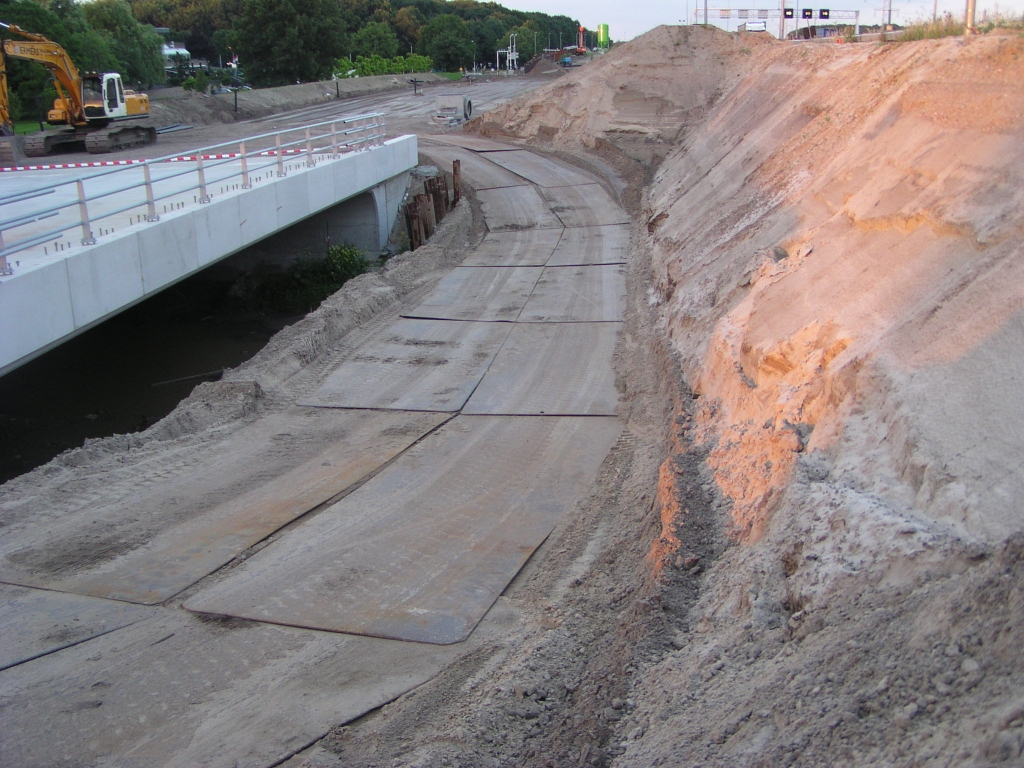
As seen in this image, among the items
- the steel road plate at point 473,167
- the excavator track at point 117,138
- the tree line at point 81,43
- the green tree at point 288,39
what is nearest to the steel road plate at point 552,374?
the steel road plate at point 473,167

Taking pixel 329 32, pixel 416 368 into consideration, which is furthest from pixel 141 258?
pixel 329 32

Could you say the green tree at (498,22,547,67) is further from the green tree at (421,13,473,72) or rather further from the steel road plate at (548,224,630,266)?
the steel road plate at (548,224,630,266)

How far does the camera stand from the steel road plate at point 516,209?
794 inches

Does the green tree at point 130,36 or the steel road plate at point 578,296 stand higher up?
the green tree at point 130,36

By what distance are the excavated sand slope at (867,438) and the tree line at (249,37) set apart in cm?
3476

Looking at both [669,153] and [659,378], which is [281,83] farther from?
[659,378]

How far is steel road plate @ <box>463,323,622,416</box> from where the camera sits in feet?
33.4

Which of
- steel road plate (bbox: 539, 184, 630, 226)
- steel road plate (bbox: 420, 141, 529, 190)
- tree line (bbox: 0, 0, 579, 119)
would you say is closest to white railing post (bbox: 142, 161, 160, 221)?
steel road plate (bbox: 539, 184, 630, 226)

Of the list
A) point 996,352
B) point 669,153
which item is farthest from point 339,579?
point 669,153

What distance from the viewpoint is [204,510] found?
25.6 feet

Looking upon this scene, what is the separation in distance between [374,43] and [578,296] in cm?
8108

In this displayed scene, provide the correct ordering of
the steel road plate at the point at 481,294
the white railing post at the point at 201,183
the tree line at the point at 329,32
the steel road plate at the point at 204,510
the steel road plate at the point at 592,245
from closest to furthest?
1. the steel road plate at the point at 204,510
2. the white railing post at the point at 201,183
3. the steel road plate at the point at 481,294
4. the steel road plate at the point at 592,245
5. the tree line at the point at 329,32

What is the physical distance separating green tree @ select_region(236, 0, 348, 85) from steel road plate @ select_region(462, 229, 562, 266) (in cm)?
4535

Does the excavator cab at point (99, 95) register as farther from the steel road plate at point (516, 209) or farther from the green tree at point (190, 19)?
the green tree at point (190, 19)
